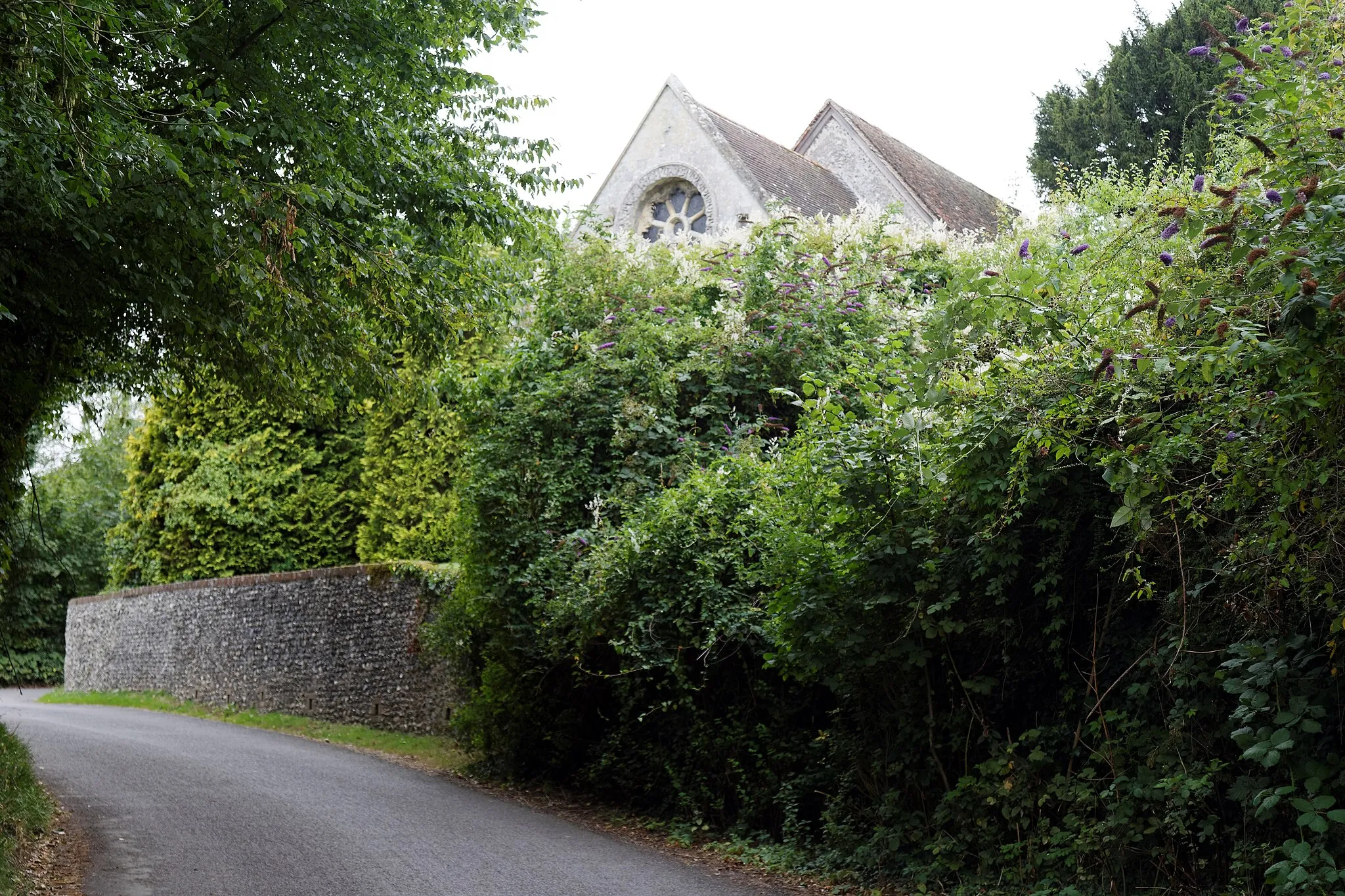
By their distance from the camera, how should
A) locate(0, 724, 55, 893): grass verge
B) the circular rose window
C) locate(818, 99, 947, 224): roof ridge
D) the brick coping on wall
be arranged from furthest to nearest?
the circular rose window → locate(818, 99, 947, 224): roof ridge → the brick coping on wall → locate(0, 724, 55, 893): grass verge

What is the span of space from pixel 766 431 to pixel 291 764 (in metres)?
6.71

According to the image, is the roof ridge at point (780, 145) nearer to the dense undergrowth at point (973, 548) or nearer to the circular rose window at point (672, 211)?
the circular rose window at point (672, 211)

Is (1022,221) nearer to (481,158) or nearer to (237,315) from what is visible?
(481,158)

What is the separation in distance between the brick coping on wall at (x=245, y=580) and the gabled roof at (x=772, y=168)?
420 inches

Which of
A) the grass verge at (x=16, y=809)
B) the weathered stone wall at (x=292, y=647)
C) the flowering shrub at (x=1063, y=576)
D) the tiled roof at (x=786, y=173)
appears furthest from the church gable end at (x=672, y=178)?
the grass verge at (x=16, y=809)

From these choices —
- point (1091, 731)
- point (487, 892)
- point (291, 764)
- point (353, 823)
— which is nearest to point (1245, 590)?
point (1091, 731)

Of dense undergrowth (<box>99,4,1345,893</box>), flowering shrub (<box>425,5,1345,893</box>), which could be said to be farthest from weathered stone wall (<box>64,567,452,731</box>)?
flowering shrub (<box>425,5,1345,893</box>)

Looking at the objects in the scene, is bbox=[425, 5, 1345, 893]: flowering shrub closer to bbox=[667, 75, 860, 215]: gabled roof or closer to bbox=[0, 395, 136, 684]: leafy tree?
bbox=[667, 75, 860, 215]: gabled roof

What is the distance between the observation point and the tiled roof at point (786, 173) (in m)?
23.3

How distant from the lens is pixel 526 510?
1223cm

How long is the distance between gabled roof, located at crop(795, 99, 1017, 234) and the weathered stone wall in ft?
42.5

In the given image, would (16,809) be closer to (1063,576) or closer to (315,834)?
(315,834)

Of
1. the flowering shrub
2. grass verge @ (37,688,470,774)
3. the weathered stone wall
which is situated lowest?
grass verge @ (37,688,470,774)

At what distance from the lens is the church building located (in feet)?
76.9
